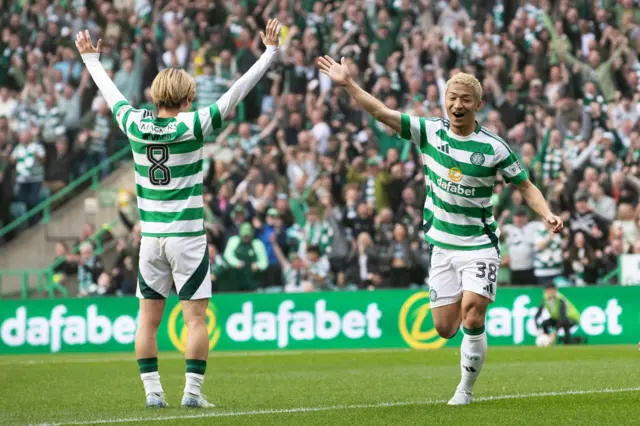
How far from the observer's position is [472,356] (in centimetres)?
830

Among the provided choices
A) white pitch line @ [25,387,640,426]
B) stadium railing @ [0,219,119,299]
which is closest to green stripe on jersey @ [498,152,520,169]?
white pitch line @ [25,387,640,426]

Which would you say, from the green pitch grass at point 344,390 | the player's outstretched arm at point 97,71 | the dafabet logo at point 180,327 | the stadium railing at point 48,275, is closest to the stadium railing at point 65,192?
the stadium railing at point 48,275

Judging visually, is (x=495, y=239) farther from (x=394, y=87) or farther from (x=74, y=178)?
(x=74, y=178)

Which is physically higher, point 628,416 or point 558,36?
point 558,36

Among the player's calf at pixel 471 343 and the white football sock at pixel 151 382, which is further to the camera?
the white football sock at pixel 151 382

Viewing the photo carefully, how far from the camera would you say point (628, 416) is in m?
7.49

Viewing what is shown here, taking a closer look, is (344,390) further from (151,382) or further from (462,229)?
(462,229)

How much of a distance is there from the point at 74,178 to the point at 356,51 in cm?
615

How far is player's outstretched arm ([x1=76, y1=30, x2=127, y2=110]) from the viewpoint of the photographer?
8664 mm

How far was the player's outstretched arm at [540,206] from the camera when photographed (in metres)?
8.00

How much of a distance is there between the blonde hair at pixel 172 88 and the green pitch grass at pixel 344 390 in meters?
2.11

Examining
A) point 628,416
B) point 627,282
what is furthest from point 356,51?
point 628,416

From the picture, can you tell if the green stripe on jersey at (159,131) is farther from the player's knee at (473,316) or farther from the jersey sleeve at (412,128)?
the player's knee at (473,316)

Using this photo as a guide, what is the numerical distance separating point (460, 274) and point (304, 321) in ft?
36.1
